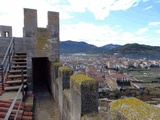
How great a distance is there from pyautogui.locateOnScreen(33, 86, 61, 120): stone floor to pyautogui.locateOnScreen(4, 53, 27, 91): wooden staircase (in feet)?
2.83

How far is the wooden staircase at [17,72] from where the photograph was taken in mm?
5383

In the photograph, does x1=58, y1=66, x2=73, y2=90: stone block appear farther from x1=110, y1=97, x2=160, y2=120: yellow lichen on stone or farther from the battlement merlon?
the battlement merlon

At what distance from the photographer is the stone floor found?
16.6 ft

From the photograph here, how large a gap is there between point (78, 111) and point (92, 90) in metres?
0.46

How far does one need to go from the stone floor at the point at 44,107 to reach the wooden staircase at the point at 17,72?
2.83 ft

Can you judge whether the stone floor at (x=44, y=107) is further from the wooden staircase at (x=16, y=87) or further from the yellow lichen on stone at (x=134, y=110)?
the yellow lichen on stone at (x=134, y=110)

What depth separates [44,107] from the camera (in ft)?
19.0

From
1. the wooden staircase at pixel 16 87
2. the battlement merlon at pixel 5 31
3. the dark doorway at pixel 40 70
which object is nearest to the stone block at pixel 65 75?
the wooden staircase at pixel 16 87

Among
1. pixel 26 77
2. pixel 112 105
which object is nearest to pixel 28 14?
pixel 26 77

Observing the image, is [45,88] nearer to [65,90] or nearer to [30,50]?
[30,50]

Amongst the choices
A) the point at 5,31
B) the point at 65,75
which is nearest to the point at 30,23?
the point at 5,31

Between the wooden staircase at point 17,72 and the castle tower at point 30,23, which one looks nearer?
the wooden staircase at point 17,72

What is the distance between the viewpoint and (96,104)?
280 cm

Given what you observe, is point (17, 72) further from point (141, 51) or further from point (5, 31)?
point (141, 51)
